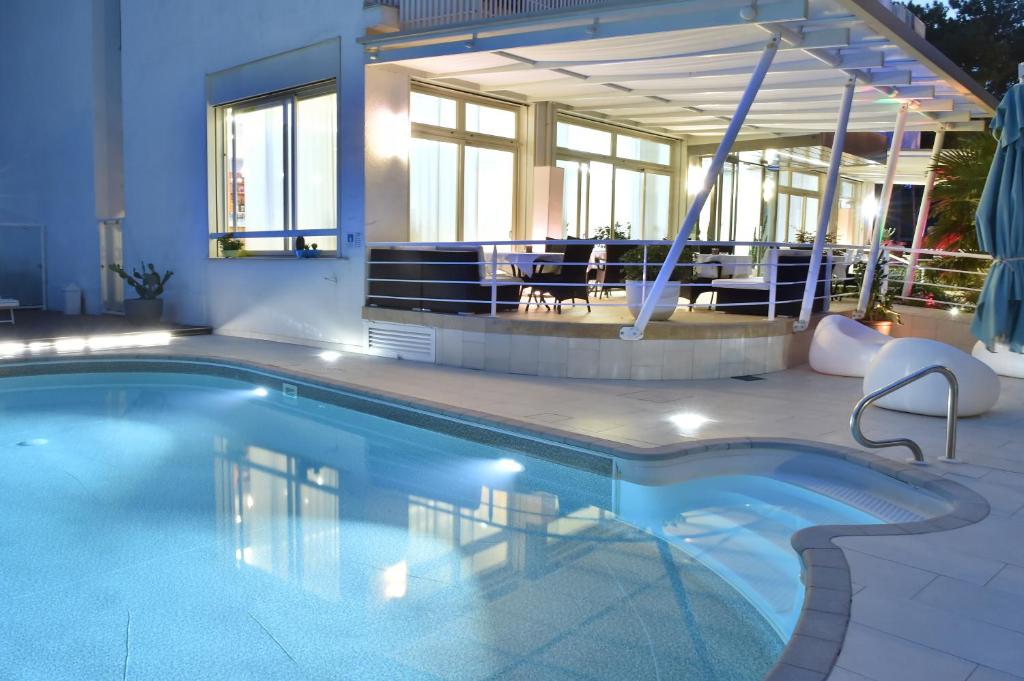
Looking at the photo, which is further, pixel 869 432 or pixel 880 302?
pixel 880 302

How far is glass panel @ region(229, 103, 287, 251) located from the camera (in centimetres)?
1151

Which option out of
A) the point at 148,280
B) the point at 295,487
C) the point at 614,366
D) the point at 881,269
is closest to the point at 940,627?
the point at 295,487

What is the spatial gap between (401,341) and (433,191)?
10.3 feet

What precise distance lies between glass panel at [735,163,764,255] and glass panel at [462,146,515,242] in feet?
20.5

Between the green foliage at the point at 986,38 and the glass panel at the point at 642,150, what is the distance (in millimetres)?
13585

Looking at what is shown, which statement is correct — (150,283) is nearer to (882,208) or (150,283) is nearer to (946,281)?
(882,208)

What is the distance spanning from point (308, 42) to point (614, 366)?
19.5 feet

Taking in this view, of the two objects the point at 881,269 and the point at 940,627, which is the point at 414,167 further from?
the point at 940,627

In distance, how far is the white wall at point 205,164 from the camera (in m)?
10.0

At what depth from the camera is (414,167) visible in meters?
11.6

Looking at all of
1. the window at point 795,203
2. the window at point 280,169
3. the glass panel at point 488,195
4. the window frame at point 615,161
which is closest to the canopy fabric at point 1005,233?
the window at point 280,169

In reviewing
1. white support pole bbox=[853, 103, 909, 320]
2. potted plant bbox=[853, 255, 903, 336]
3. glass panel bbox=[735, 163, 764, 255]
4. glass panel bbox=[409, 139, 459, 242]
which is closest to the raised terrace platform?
white support pole bbox=[853, 103, 909, 320]

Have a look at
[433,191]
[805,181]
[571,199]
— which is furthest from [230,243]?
[805,181]

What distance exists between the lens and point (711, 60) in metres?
8.56
